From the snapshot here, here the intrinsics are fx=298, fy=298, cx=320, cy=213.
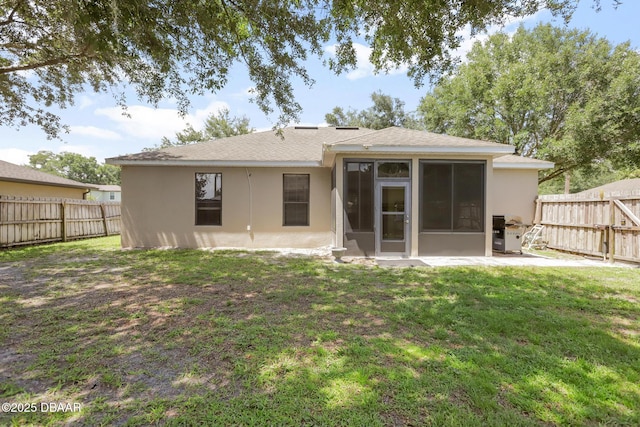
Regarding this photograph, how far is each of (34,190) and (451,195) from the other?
18.8m

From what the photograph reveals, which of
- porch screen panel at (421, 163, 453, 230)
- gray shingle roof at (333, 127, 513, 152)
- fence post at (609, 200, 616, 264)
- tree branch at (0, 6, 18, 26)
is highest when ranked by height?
tree branch at (0, 6, 18, 26)

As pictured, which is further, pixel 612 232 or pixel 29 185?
pixel 29 185

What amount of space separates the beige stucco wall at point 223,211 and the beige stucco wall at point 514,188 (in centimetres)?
675

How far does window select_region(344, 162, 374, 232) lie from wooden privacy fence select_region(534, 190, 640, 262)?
6115 millimetres

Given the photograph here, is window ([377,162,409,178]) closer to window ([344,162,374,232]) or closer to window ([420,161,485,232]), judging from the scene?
window ([344,162,374,232])

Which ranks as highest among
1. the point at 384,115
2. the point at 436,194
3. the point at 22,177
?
the point at 384,115

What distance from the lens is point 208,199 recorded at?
10102 millimetres

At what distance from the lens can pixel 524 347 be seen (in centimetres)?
313

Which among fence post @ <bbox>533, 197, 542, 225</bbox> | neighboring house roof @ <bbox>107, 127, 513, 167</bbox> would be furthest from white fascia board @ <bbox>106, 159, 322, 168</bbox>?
fence post @ <bbox>533, 197, 542, 225</bbox>

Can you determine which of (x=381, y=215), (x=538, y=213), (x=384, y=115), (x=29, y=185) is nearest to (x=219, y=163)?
(x=381, y=215)

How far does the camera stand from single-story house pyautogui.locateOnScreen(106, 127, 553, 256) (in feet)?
27.0

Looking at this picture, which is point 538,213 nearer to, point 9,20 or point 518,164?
point 518,164

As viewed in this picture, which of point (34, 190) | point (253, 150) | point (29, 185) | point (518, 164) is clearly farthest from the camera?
point (34, 190)

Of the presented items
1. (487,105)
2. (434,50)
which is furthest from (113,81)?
(487,105)
